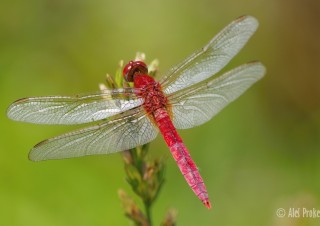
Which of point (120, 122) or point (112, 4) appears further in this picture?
point (112, 4)

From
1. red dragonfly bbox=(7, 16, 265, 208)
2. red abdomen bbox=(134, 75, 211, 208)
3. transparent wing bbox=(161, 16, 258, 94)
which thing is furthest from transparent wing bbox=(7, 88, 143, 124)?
transparent wing bbox=(161, 16, 258, 94)

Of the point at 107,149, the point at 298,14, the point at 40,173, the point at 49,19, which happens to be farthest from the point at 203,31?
the point at 107,149

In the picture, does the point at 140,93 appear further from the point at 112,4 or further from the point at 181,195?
the point at 112,4

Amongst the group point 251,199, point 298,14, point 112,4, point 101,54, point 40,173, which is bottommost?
point 251,199

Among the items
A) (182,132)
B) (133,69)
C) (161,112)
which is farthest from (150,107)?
(182,132)

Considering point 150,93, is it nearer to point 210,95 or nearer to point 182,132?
point 210,95

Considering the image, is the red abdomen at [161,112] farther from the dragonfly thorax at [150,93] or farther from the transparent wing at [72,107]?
the transparent wing at [72,107]

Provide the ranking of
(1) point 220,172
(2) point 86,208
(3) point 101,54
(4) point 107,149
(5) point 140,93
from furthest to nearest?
(3) point 101,54, (1) point 220,172, (2) point 86,208, (5) point 140,93, (4) point 107,149
